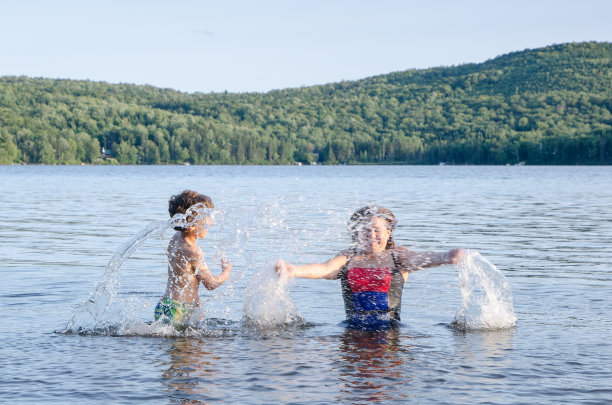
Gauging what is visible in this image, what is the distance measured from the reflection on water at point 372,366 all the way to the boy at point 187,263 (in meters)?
1.93

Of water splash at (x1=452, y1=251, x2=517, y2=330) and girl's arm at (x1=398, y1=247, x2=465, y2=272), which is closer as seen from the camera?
girl's arm at (x1=398, y1=247, x2=465, y2=272)

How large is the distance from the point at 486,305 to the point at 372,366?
124 inches

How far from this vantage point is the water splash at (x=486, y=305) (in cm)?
1132

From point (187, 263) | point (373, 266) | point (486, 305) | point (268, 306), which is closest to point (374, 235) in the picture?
point (373, 266)

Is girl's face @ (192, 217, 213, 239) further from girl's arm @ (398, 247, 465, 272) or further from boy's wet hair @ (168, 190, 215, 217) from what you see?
girl's arm @ (398, 247, 465, 272)

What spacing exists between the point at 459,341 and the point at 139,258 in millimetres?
Answer: 11398

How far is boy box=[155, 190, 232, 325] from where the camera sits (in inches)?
405

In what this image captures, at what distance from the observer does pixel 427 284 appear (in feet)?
53.6

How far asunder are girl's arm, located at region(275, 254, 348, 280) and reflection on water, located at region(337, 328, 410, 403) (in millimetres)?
997

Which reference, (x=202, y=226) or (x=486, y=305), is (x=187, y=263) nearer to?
(x=202, y=226)

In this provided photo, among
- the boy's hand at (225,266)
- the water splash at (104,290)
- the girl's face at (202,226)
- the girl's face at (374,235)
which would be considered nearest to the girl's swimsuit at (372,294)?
the girl's face at (374,235)

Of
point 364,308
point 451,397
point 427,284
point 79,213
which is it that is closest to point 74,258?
point 427,284

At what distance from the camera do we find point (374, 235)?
1006cm

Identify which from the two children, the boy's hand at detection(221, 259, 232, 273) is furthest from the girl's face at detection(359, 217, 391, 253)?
the boy's hand at detection(221, 259, 232, 273)
